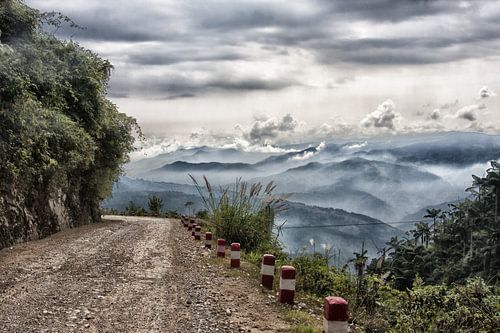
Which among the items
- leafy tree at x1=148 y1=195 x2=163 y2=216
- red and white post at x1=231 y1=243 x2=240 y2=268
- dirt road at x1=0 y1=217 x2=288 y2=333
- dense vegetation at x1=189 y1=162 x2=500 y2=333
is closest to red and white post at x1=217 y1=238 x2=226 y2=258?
dirt road at x1=0 y1=217 x2=288 y2=333

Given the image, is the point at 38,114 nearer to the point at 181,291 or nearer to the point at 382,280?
the point at 181,291

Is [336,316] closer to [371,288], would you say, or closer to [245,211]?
[371,288]

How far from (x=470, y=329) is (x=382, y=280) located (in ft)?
7.29

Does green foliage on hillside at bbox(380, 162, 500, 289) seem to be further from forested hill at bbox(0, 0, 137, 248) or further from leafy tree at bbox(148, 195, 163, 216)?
forested hill at bbox(0, 0, 137, 248)

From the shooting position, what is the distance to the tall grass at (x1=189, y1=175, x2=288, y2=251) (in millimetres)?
15188

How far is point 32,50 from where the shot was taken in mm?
17172

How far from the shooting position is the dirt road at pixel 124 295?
22.5ft

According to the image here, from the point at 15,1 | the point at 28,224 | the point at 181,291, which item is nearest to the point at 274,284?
the point at 181,291

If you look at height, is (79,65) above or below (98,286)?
above

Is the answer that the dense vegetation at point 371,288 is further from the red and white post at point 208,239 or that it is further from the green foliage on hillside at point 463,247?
the green foliage on hillside at point 463,247

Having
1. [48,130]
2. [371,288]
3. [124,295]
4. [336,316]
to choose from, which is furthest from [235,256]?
[48,130]

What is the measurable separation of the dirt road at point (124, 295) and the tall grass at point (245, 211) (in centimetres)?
197

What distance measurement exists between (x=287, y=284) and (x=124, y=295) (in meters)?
2.71

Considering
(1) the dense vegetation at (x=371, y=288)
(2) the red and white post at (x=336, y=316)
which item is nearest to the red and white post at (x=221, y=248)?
(1) the dense vegetation at (x=371, y=288)
